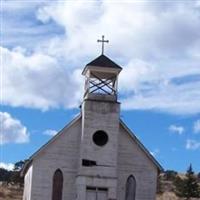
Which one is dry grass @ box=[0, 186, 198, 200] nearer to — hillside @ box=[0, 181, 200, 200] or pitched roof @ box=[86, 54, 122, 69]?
hillside @ box=[0, 181, 200, 200]

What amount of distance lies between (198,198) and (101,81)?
1623 inches

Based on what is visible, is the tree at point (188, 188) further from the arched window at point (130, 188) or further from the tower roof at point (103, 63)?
the tower roof at point (103, 63)

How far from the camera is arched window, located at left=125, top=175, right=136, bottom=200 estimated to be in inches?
1699

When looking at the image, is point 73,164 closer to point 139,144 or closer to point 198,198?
point 139,144

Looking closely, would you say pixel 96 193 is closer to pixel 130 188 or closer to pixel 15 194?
pixel 130 188

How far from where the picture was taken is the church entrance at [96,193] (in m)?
41.6

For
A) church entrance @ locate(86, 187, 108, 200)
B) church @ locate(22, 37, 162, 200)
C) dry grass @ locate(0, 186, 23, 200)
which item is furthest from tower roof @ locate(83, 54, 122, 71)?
dry grass @ locate(0, 186, 23, 200)

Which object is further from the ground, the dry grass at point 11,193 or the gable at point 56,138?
the dry grass at point 11,193

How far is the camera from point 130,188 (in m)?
43.3

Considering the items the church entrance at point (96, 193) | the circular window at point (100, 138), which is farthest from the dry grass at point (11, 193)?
the church entrance at point (96, 193)

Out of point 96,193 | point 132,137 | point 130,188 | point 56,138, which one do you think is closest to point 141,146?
point 132,137

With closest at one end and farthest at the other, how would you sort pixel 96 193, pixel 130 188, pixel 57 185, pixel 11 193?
pixel 96 193 < pixel 57 185 < pixel 130 188 < pixel 11 193

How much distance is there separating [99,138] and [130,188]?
133 inches

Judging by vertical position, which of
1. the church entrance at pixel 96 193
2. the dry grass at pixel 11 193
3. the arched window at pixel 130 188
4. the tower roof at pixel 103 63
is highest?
the tower roof at pixel 103 63
